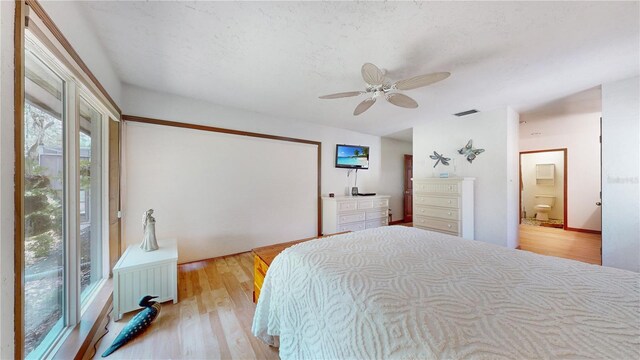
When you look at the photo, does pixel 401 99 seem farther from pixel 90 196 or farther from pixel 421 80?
Answer: pixel 90 196

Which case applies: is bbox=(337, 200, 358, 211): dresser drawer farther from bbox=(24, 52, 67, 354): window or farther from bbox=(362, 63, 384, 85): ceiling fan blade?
bbox=(24, 52, 67, 354): window

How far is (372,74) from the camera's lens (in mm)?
1658

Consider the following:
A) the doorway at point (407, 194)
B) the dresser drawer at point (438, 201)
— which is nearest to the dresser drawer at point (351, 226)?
the dresser drawer at point (438, 201)

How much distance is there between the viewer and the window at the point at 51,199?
1.10 metres

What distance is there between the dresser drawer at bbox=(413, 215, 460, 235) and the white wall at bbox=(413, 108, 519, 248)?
494mm

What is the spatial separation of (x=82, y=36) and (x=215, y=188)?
1.91 m

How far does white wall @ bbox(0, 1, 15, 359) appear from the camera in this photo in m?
0.74

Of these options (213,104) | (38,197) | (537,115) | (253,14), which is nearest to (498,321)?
(253,14)

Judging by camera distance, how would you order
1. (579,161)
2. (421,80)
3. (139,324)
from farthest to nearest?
1. (579,161)
2. (421,80)
3. (139,324)

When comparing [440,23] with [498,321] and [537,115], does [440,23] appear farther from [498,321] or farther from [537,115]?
[537,115]

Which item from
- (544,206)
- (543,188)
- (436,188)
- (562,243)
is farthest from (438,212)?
(543,188)

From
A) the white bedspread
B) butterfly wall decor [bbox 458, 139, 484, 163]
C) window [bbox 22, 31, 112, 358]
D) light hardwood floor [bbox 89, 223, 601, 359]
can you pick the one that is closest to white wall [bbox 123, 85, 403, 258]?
window [bbox 22, 31, 112, 358]

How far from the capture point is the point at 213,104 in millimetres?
2945

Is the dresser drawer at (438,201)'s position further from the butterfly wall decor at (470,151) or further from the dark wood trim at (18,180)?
the dark wood trim at (18,180)
